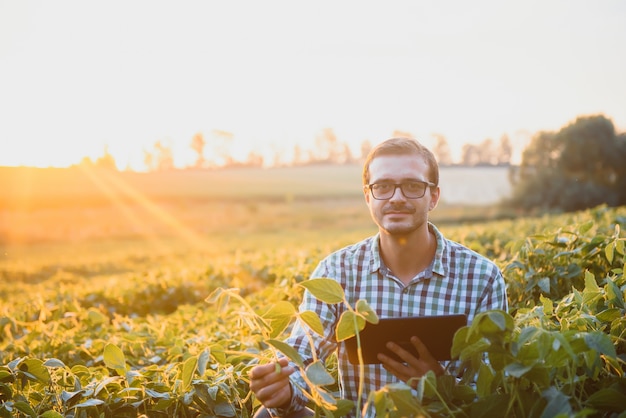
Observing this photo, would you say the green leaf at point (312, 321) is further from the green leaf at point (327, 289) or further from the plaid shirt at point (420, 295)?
the plaid shirt at point (420, 295)

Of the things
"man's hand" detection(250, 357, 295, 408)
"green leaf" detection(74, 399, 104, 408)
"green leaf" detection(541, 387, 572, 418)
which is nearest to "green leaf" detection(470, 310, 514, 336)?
"green leaf" detection(541, 387, 572, 418)

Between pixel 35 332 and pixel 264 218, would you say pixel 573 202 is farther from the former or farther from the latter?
pixel 35 332

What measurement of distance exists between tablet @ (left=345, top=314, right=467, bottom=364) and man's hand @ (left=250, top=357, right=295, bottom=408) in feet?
1.02

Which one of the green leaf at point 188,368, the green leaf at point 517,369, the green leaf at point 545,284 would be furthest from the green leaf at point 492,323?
the green leaf at point 545,284

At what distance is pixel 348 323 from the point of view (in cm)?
158

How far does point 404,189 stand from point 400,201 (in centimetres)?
7

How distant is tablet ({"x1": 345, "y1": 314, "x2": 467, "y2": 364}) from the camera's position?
6.47 feet

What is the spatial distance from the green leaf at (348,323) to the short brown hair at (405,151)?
1.23m

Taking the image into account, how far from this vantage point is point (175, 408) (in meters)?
2.32

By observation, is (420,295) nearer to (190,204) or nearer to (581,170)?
(581,170)

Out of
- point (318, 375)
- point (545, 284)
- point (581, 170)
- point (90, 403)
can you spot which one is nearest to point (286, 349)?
point (318, 375)

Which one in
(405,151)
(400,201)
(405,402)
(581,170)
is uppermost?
(405,151)

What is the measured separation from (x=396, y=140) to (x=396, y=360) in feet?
3.55

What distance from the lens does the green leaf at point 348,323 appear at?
155 centimetres
